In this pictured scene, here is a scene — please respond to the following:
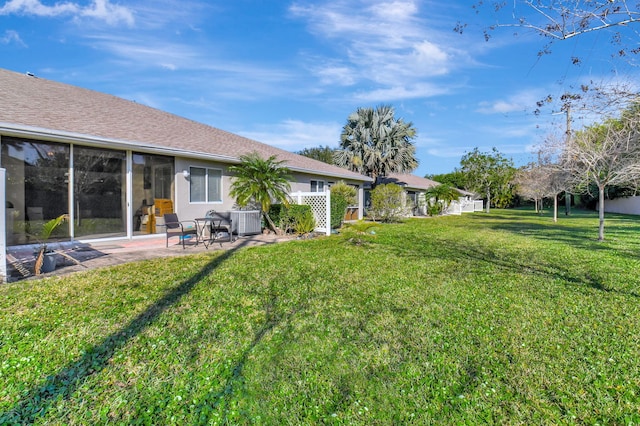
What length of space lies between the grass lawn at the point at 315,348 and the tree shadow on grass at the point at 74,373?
1 centimetres

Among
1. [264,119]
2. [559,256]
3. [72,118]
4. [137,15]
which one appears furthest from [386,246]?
[264,119]

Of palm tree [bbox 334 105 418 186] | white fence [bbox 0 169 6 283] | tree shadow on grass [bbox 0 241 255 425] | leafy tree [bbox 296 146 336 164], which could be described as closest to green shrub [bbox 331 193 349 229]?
tree shadow on grass [bbox 0 241 255 425]

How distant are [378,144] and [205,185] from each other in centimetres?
1478

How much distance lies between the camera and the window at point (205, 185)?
1059 centimetres

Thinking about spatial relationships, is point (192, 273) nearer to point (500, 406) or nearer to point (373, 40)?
point (500, 406)

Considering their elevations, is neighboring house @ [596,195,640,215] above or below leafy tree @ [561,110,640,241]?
below

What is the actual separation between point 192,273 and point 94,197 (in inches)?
186

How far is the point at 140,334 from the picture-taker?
11.3 ft

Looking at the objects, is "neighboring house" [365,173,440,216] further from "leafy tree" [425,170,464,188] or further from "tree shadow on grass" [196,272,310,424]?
"tree shadow on grass" [196,272,310,424]

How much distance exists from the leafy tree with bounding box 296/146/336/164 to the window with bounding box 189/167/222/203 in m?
39.4

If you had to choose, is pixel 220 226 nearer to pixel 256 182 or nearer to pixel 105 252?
pixel 256 182

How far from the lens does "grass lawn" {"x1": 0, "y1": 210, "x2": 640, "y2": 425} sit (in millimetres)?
2365

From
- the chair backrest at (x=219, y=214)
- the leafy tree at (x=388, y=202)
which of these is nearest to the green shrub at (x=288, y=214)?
the chair backrest at (x=219, y=214)

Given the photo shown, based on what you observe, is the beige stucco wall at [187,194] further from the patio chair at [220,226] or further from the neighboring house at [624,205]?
the neighboring house at [624,205]
